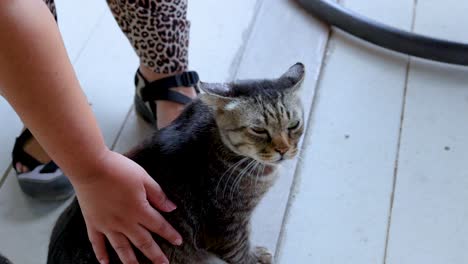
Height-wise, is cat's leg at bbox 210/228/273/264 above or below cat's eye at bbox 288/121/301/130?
below

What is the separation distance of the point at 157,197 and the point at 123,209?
6cm

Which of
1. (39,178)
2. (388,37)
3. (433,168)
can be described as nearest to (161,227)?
(39,178)

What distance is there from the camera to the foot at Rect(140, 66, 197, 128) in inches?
47.4

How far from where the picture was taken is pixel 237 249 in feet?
3.19

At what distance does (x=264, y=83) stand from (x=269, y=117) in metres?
0.06

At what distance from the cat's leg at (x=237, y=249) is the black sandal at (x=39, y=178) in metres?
0.38

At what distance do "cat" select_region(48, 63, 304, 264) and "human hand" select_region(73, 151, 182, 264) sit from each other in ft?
0.10

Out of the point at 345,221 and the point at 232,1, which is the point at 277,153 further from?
the point at 232,1

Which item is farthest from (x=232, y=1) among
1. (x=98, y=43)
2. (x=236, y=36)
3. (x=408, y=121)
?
(x=408, y=121)

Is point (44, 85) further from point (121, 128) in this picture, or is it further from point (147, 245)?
point (121, 128)

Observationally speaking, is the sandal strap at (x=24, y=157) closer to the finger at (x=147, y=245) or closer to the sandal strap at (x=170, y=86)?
the sandal strap at (x=170, y=86)

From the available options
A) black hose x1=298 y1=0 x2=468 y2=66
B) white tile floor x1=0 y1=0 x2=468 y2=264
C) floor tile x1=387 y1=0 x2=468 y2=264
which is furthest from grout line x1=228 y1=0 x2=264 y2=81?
floor tile x1=387 y1=0 x2=468 y2=264

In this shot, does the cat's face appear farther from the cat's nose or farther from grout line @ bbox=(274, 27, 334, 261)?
grout line @ bbox=(274, 27, 334, 261)

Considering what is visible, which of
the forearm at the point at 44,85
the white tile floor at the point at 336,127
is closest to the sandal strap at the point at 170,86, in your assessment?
the white tile floor at the point at 336,127
